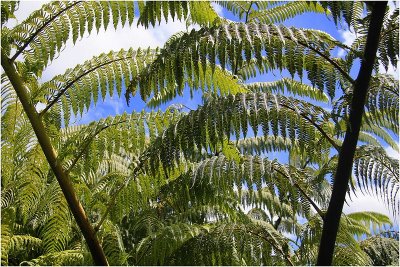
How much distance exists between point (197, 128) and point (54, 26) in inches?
25.6

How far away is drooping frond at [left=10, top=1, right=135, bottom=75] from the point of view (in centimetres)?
176

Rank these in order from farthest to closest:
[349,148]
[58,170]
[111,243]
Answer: [111,243]
[58,170]
[349,148]

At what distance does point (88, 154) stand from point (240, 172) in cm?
48

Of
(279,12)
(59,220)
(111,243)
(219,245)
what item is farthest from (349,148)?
(279,12)

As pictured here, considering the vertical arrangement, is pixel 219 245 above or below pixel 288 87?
below

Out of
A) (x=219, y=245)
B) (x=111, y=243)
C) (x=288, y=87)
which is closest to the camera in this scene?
(x=219, y=245)

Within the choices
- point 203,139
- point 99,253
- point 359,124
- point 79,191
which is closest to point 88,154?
point 79,191

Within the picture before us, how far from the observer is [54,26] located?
5.85ft

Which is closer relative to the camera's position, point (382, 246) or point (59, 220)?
point (59, 220)

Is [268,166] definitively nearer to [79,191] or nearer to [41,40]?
Result: [79,191]

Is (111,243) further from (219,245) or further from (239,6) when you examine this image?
(239,6)

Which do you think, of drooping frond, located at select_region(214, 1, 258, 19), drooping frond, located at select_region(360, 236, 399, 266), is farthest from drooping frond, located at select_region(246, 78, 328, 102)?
drooping frond, located at select_region(360, 236, 399, 266)

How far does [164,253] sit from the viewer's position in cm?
183

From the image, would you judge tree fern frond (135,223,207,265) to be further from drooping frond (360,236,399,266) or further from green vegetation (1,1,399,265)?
drooping frond (360,236,399,266)
